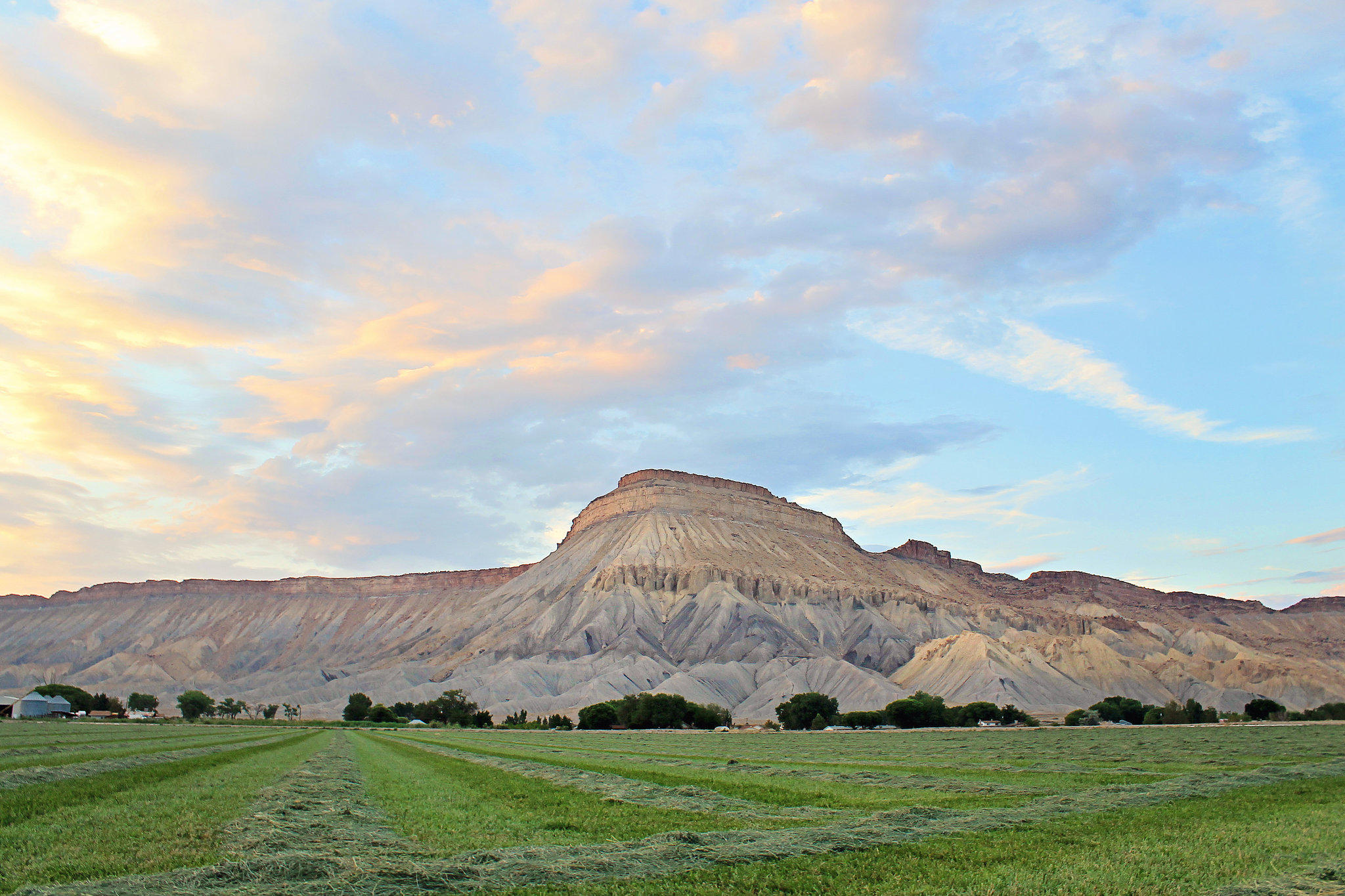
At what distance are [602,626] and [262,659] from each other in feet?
321

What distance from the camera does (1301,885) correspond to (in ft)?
29.2

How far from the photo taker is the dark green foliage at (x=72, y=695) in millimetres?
127000

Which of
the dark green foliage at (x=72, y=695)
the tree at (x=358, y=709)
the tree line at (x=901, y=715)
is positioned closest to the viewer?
the tree line at (x=901, y=715)

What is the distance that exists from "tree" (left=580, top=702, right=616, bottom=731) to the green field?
6801cm

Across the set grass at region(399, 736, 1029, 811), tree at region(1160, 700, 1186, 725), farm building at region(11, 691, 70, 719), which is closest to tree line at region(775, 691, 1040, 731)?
tree at region(1160, 700, 1186, 725)

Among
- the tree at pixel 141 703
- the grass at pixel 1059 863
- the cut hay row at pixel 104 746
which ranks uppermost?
the grass at pixel 1059 863

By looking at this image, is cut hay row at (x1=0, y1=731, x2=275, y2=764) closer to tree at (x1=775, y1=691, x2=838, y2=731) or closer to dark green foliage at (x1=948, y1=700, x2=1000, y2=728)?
tree at (x1=775, y1=691, x2=838, y2=731)

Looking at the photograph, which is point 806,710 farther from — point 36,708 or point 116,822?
point 36,708

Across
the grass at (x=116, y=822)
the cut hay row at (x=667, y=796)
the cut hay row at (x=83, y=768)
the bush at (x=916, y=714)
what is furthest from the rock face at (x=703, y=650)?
the grass at (x=116, y=822)

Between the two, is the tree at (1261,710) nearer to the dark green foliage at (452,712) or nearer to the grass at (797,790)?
the dark green foliage at (452,712)

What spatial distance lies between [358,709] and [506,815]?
117612mm

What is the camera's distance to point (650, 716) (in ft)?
294

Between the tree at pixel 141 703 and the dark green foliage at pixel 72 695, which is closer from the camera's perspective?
the dark green foliage at pixel 72 695

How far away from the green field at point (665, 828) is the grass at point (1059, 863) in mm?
51
